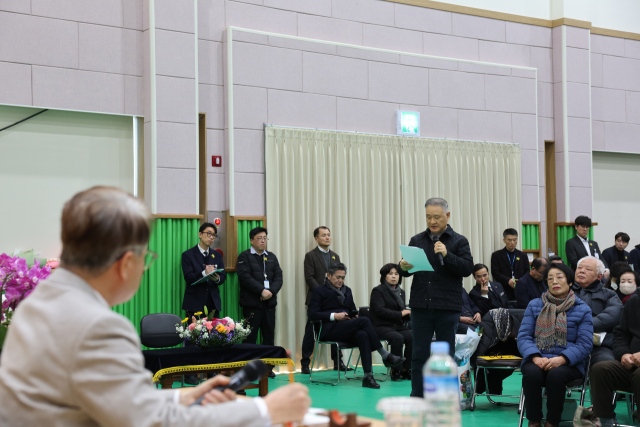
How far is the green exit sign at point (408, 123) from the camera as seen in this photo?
9156 mm

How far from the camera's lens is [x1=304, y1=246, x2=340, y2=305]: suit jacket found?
8211 mm

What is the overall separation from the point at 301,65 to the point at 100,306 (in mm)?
7497

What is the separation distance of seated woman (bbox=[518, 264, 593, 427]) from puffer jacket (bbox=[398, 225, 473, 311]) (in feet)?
1.79

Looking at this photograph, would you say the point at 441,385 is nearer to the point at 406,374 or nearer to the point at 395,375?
the point at 395,375

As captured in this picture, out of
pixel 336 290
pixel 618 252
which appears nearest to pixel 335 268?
pixel 336 290

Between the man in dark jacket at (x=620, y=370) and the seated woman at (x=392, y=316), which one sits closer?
the man in dark jacket at (x=620, y=370)

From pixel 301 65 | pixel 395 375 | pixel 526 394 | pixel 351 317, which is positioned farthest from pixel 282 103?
pixel 526 394

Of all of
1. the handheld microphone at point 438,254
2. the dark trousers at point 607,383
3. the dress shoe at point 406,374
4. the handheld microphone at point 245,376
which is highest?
the handheld microphone at point 438,254

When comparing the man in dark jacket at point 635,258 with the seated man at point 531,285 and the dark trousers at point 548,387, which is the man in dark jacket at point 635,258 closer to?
the seated man at point 531,285

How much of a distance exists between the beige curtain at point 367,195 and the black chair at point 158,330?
5.95 feet

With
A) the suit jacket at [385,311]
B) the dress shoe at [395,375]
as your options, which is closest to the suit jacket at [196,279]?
the suit jacket at [385,311]

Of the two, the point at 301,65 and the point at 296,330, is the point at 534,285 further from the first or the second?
the point at 301,65

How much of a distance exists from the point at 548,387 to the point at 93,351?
13.7 ft

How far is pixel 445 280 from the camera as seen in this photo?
518 cm
